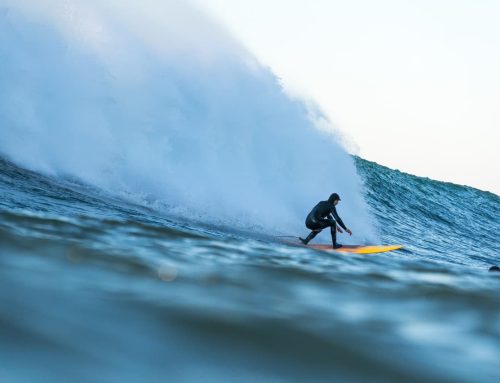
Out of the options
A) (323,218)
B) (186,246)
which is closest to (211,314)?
(186,246)

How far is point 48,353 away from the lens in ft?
6.00

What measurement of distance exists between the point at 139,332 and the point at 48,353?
43 centimetres

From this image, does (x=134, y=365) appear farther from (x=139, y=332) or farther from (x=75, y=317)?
(x=75, y=317)

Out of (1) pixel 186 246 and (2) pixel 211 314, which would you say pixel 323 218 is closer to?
(1) pixel 186 246

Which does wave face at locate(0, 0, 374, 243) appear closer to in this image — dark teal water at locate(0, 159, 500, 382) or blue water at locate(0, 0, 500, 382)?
blue water at locate(0, 0, 500, 382)

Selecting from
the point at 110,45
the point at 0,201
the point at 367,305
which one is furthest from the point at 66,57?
the point at 367,305

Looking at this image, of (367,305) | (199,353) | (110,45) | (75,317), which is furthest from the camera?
(110,45)

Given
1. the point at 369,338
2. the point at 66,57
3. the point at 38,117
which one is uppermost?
the point at 66,57

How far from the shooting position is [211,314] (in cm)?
258

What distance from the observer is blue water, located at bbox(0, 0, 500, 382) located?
210cm

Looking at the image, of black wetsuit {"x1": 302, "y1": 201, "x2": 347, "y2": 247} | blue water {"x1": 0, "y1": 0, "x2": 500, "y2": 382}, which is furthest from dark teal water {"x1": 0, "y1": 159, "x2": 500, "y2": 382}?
black wetsuit {"x1": 302, "y1": 201, "x2": 347, "y2": 247}

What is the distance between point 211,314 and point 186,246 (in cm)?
234

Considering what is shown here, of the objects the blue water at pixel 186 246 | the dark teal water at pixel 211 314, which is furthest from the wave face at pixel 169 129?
the dark teal water at pixel 211 314

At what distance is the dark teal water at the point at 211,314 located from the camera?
6.32 feet
